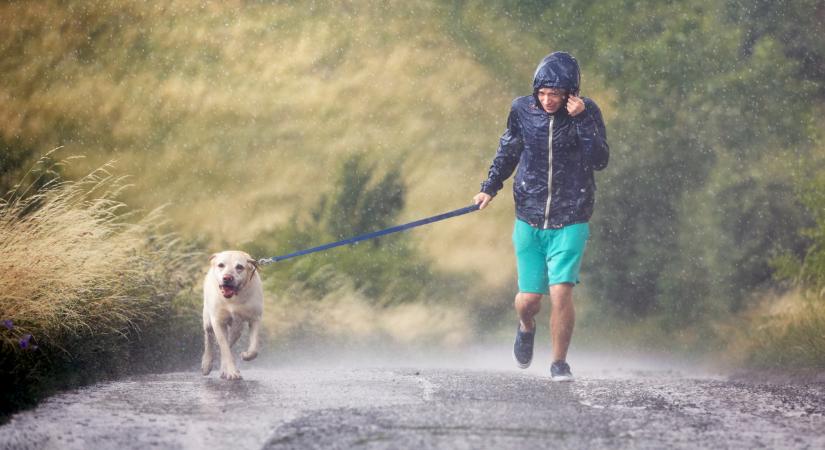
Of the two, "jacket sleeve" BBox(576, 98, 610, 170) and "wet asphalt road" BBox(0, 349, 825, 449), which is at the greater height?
"jacket sleeve" BBox(576, 98, 610, 170)

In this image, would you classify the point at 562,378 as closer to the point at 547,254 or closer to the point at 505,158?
the point at 547,254

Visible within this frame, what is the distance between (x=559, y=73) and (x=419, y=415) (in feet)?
9.07

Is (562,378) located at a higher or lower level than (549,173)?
lower

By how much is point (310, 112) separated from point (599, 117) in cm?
707

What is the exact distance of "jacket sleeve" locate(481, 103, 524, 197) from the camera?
8289 mm

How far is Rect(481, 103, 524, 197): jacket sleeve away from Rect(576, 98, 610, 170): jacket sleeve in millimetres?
548

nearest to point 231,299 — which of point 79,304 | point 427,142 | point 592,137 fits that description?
point 79,304

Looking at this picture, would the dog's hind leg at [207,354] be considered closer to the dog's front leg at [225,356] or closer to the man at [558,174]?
the dog's front leg at [225,356]

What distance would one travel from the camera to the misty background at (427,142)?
12.8m

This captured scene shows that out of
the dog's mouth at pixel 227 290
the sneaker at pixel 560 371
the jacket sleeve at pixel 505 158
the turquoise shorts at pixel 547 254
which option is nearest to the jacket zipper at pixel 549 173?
the turquoise shorts at pixel 547 254

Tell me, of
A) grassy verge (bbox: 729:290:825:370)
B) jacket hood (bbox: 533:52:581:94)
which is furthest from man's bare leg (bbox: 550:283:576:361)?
grassy verge (bbox: 729:290:825:370)

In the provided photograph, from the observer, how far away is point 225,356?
8.16 meters

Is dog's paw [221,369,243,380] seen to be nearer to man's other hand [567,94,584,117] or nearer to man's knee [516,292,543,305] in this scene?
man's knee [516,292,543,305]

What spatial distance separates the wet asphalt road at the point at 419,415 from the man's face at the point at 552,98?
1761 millimetres
